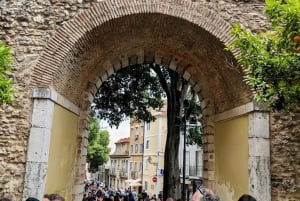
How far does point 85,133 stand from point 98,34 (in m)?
2.68

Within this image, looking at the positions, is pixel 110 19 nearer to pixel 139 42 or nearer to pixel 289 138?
pixel 139 42

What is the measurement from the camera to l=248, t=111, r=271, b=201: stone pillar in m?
6.73

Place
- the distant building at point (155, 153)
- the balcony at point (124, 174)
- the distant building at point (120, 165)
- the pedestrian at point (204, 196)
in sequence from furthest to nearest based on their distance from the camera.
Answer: the distant building at point (120, 165) < the balcony at point (124, 174) < the distant building at point (155, 153) < the pedestrian at point (204, 196)

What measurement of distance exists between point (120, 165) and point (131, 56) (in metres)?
43.4

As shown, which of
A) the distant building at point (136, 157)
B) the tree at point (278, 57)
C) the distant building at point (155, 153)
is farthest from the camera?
the distant building at point (136, 157)

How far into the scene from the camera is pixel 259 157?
22.4 ft

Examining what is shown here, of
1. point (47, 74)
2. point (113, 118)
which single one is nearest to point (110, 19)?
point (47, 74)

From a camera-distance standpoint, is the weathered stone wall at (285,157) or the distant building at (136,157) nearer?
the weathered stone wall at (285,157)

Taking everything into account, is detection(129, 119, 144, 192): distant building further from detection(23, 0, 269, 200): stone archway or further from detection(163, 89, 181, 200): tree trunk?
detection(23, 0, 269, 200): stone archway

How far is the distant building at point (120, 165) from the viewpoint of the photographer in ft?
159

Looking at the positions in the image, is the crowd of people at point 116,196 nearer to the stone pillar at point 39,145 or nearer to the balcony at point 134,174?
the stone pillar at point 39,145

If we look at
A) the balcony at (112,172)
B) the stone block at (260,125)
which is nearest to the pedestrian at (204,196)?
the stone block at (260,125)

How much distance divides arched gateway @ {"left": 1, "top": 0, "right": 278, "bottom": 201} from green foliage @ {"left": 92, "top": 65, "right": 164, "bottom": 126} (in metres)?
4.22

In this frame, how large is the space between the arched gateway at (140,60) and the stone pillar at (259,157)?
0.02m
